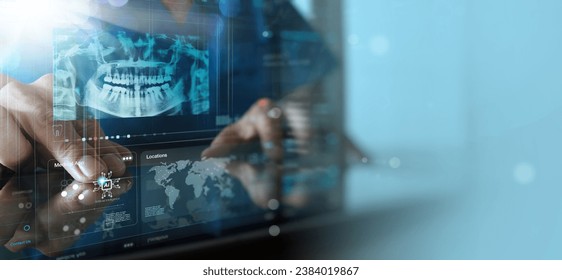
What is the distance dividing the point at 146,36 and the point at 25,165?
11.2 inches

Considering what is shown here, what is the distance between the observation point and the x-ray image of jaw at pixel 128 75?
92 cm

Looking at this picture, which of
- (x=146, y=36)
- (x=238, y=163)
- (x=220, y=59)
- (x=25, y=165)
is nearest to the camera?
(x=25, y=165)

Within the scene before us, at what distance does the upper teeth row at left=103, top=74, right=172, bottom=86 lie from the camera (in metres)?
0.98

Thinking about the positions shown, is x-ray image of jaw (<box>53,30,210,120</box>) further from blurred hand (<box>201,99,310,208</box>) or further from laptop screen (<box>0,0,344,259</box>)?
blurred hand (<box>201,99,310,208</box>)

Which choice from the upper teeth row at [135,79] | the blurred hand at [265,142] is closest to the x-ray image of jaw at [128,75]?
the upper teeth row at [135,79]

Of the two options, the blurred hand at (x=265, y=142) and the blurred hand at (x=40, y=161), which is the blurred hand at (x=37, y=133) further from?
the blurred hand at (x=265, y=142)

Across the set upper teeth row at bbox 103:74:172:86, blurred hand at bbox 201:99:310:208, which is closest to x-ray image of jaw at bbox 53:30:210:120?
upper teeth row at bbox 103:74:172:86

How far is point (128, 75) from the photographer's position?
100cm

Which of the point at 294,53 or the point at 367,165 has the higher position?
the point at 294,53

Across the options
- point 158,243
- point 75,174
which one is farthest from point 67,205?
point 158,243

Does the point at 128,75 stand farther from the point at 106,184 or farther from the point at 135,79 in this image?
the point at 106,184

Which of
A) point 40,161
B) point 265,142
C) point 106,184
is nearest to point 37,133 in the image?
point 40,161

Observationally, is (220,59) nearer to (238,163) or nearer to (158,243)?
(238,163)

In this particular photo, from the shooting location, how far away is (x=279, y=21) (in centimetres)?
131
